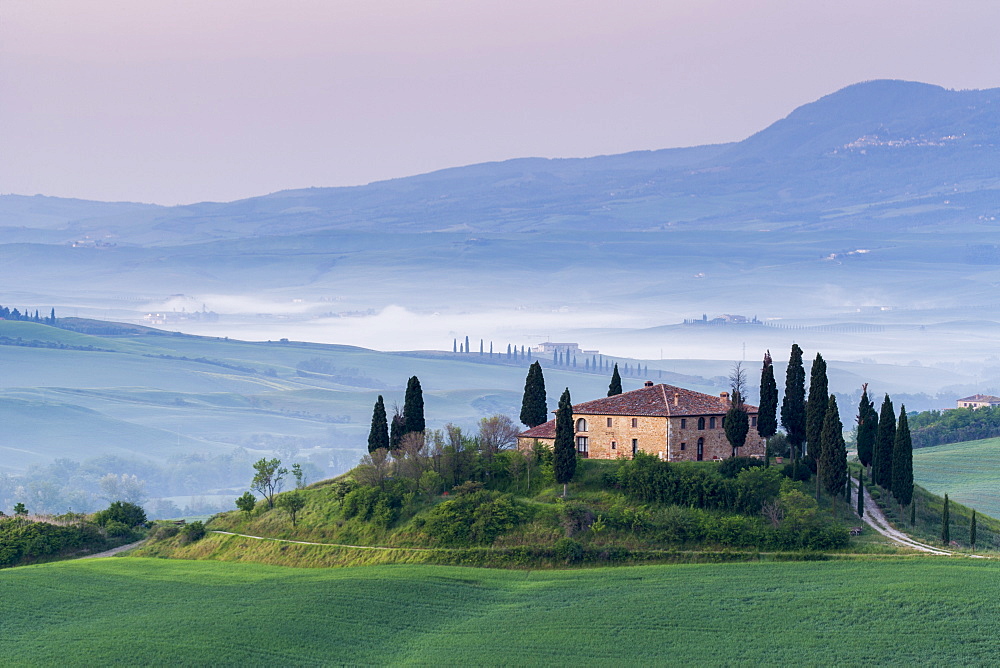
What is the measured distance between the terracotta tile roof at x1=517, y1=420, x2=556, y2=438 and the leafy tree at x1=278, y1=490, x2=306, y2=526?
47.3 feet

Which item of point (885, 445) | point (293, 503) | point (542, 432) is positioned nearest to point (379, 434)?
point (293, 503)

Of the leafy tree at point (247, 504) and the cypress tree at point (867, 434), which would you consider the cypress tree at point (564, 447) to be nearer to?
the cypress tree at point (867, 434)

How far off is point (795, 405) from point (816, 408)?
5.88 meters

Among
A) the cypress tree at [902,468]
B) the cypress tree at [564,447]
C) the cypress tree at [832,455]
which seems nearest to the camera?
the cypress tree at [832,455]

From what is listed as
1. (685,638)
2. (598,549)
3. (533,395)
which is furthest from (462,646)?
(533,395)

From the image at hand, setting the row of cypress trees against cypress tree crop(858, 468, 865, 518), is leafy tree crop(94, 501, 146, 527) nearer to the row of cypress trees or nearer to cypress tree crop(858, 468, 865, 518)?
the row of cypress trees

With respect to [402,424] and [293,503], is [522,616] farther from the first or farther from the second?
[402,424]

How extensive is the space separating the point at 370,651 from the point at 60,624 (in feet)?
50.7

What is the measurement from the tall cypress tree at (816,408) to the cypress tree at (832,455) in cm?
223

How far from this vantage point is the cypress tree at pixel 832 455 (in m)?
81.8

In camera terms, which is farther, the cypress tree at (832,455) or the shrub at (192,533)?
the shrub at (192,533)

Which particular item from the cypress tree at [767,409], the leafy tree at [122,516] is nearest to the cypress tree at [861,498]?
the cypress tree at [767,409]

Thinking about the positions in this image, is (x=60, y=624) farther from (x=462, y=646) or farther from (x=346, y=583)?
(x=462, y=646)

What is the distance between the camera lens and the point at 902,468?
83875 millimetres
